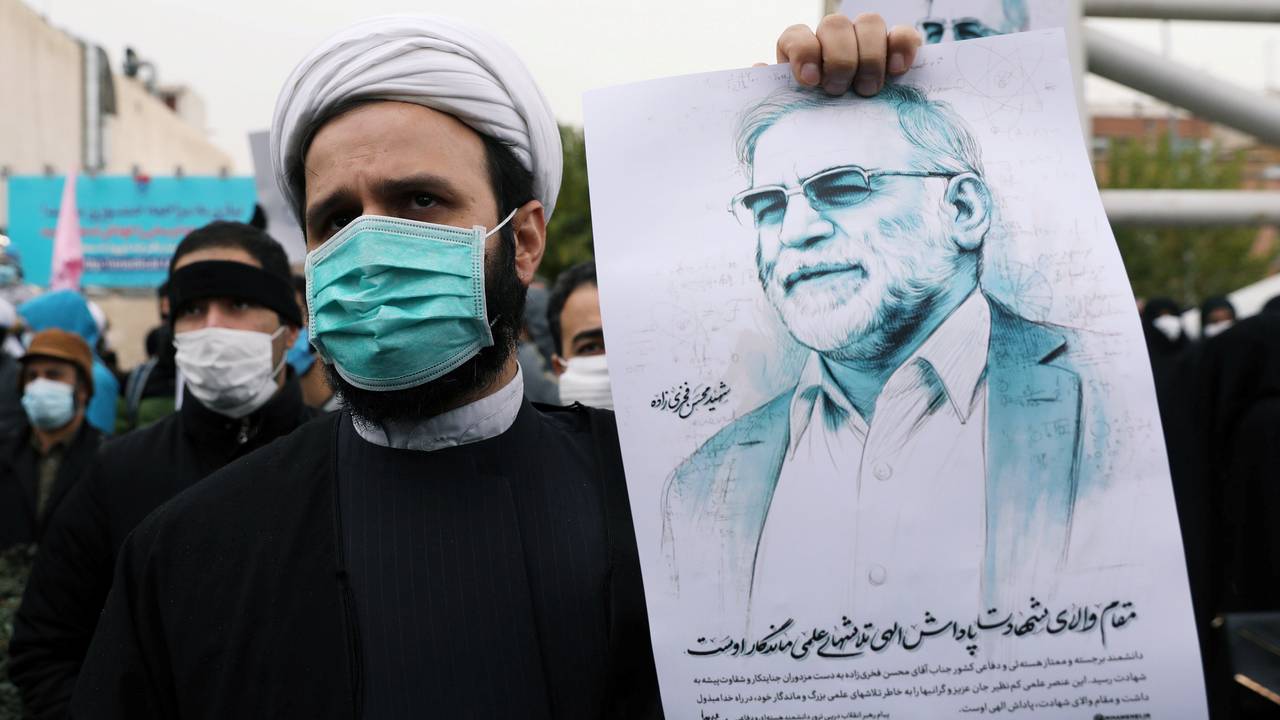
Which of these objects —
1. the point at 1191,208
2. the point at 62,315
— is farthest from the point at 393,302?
the point at 62,315

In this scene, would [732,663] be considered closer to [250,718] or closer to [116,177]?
[250,718]

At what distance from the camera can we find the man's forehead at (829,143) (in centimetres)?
140

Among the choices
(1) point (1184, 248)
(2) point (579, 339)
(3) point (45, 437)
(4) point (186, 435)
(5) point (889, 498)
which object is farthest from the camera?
(1) point (1184, 248)

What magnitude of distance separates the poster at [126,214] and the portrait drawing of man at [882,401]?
1527cm

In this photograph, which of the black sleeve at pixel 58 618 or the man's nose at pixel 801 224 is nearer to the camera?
the man's nose at pixel 801 224

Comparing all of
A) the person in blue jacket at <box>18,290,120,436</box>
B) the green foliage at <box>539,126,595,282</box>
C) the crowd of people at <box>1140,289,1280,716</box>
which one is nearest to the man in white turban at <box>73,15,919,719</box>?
the crowd of people at <box>1140,289,1280,716</box>

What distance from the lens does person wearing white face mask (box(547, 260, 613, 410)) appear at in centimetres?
336

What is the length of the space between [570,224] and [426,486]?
95.2ft

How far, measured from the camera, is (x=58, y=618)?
93.3 inches

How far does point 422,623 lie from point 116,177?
16836 mm

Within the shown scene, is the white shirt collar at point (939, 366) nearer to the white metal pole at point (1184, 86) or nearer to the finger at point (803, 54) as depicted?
the finger at point (803, 54)

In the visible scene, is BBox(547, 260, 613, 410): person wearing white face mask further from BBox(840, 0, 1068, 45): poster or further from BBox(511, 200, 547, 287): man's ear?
BBox(840, 0, 1068, 45): poster

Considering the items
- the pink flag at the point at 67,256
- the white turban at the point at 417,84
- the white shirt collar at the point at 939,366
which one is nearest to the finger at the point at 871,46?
the white shirt collar at the point at 939,366

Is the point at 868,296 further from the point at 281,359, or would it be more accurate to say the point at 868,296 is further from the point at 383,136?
the point at 281,359
